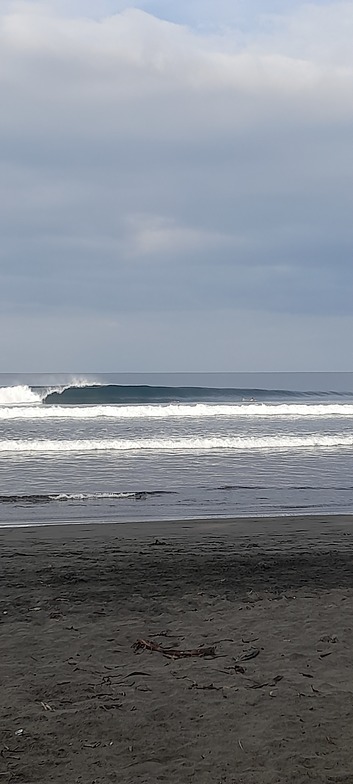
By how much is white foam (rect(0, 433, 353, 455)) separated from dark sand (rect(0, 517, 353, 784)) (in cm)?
1204

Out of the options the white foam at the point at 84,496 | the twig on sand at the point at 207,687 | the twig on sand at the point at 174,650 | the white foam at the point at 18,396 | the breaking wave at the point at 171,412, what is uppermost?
the white foam at the point at 18,396

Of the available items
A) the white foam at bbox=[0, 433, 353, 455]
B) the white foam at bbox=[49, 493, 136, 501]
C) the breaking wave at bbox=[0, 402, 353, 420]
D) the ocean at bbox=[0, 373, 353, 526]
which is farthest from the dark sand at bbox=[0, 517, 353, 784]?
the breaking wave at bbox=[0, 402, 353, 420]

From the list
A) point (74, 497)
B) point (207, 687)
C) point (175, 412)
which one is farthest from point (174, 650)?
point (175, 412)

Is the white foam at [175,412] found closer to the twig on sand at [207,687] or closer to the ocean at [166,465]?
the ocean at [166,465]

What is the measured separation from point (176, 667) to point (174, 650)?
13.1 inches

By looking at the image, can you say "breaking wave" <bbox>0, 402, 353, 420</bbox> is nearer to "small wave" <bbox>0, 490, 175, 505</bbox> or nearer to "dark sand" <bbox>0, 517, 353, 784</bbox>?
"small wave" <bbox>0, 490, 175, 505</bbox>

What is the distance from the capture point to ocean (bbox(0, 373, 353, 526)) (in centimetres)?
1241

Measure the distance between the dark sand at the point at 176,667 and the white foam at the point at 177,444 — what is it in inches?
474

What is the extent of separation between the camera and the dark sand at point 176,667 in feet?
12.1

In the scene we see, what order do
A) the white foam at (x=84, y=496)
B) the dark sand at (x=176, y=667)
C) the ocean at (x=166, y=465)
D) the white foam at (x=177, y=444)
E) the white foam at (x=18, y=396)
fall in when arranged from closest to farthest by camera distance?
the dark sand at (x=176, y=667)
the ocean at (x=166, y=465)
the white foam at (x=84, y=496)
the white foam at (x=177, y=444)
the white foam at (x=18, y=396)

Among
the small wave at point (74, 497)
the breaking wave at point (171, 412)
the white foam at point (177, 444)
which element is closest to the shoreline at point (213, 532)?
the small wave at point (74, 497)

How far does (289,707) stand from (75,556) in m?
4.55

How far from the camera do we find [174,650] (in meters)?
5.26

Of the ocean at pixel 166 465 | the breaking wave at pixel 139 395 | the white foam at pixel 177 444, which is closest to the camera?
the ocean at pixel 166 465
